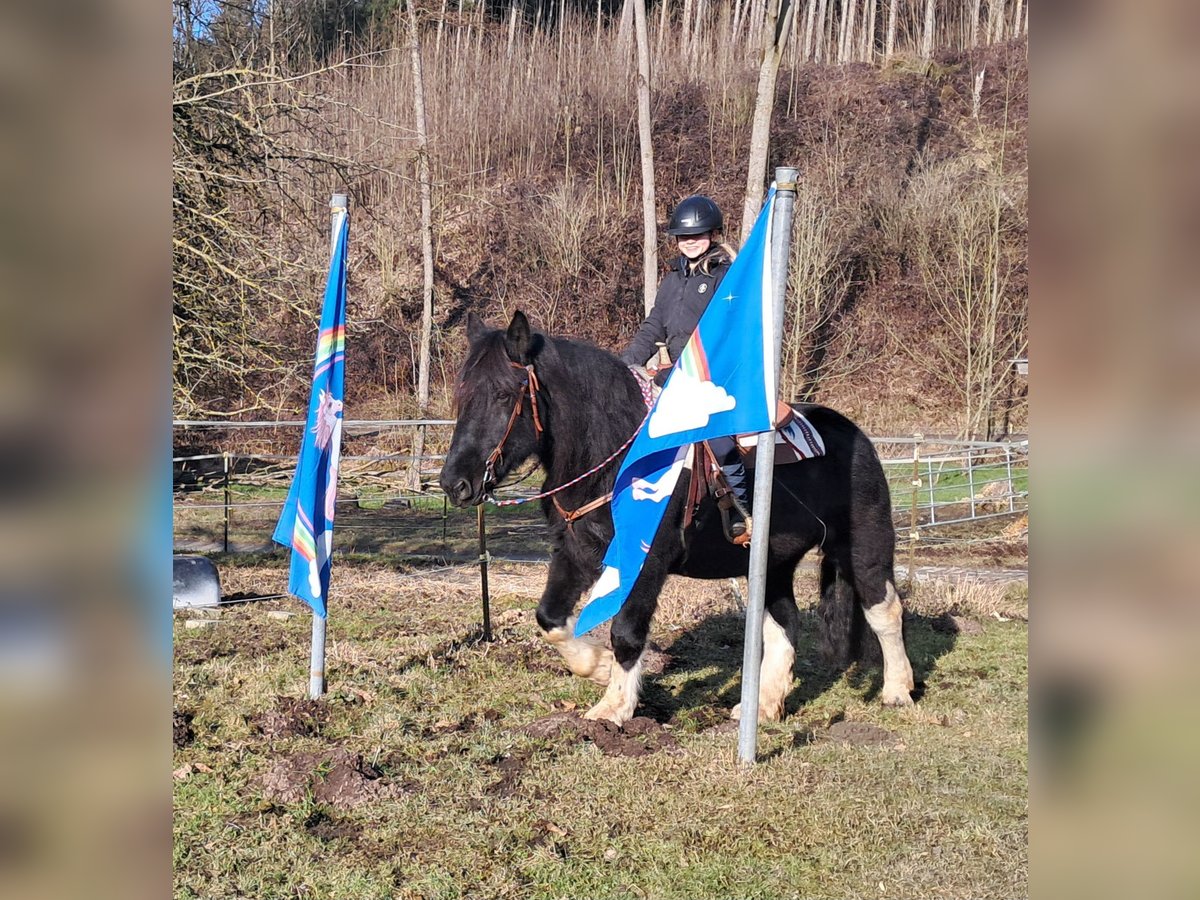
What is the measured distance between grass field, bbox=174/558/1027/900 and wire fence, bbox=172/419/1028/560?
460 cm

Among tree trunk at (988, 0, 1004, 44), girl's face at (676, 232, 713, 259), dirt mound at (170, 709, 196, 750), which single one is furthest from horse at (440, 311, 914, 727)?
tree trunk at (988, 0, 1004, 44)

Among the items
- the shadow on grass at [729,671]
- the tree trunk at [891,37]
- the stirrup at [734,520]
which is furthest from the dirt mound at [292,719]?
the tree trunk at [891,37]

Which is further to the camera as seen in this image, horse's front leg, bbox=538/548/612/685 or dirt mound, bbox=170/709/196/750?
horse's front leg, bbox=538/548/612/685

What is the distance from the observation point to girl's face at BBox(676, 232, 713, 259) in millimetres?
5805

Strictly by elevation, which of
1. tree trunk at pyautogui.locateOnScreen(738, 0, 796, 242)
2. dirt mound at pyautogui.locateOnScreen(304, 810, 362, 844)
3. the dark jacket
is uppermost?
tree trunk at pyautogui.locateOnScreen(738, 0, 796, 242)

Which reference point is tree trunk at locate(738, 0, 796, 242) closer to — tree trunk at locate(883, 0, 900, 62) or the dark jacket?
the dark jacket

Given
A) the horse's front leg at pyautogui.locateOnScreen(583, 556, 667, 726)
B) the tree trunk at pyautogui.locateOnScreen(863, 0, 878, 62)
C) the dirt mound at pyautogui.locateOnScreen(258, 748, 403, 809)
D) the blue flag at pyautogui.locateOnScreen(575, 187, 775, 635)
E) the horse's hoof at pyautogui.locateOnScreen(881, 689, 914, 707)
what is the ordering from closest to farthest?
the dirt mound at pyautogui.locateOnScreen(258, 748, 403, 809)
the blue flag at pyautogui.locateOnScreen(575, 187, 775, 635)
the horse's front leg at pyautogui.locateOnScreen(583, 556, 667, 726)
the horse's hoof at pyautogui.locateOnScreen(881, 689, 914, 707)
the tree trunk at pyautogui.locateOnScreen(863, 0, 878, 62)

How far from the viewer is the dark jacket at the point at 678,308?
19.2ft

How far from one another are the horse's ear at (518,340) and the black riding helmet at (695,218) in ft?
3.91

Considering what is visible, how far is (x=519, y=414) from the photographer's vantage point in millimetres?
5168

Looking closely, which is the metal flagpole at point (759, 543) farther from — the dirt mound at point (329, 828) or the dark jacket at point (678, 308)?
the dirt mound at point (329, 828)
